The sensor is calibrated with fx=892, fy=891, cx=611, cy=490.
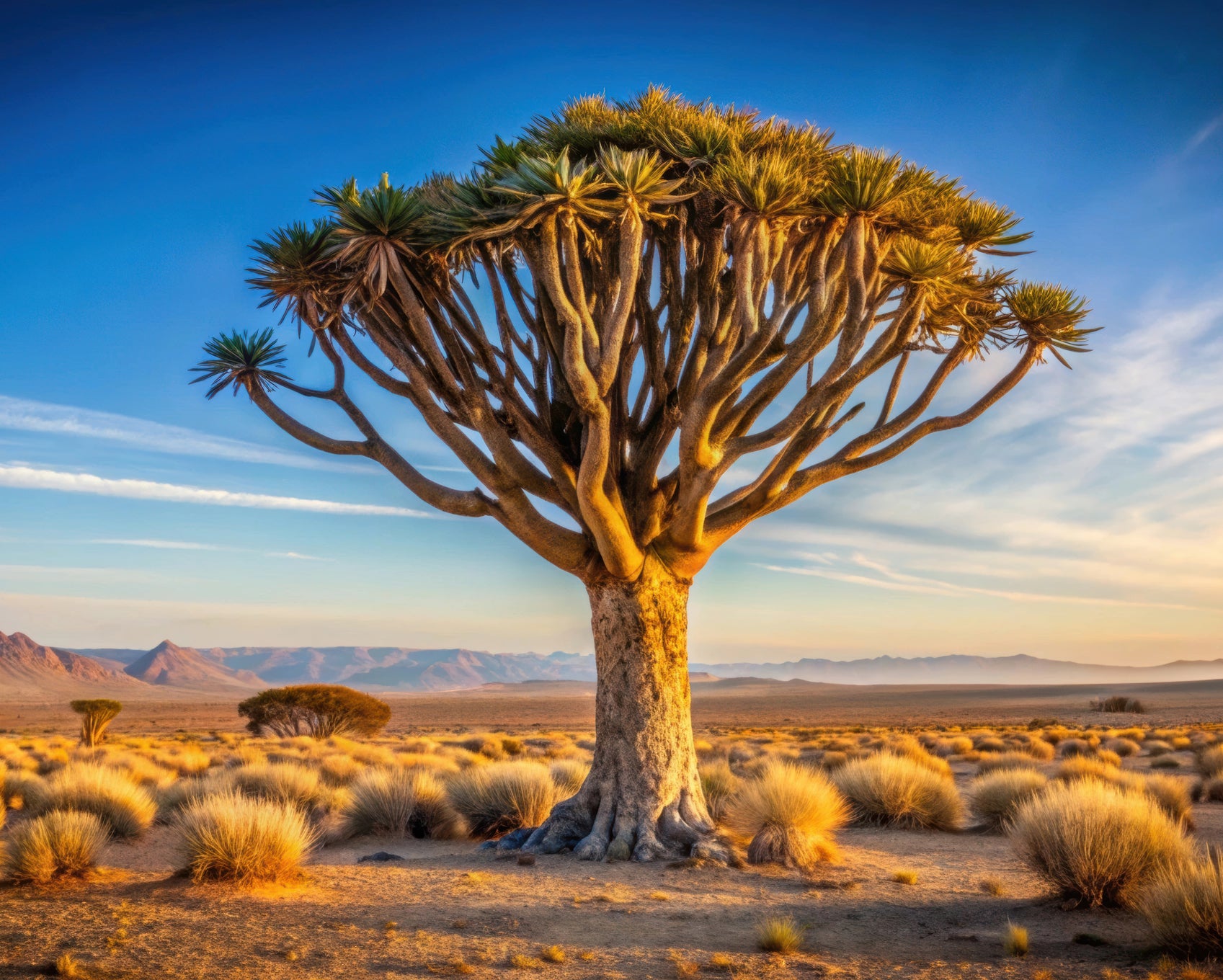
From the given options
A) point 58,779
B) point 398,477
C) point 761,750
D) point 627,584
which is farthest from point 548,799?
point 761,750

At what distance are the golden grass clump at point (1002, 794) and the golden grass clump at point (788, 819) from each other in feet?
7.62

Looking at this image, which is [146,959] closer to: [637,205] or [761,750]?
[637,205]

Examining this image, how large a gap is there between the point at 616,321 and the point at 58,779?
402 inches

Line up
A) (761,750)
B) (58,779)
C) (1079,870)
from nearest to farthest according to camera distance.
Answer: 1. (1079,870)
2. (58,779)
3. (761,750)

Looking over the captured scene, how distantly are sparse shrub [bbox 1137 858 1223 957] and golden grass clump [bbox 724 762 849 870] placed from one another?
11.4ft

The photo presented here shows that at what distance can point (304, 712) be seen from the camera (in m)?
28.6

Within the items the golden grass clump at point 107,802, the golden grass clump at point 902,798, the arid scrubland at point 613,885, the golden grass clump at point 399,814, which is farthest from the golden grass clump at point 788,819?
the golden grass clump at point 107,802

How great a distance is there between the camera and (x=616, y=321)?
7.46m

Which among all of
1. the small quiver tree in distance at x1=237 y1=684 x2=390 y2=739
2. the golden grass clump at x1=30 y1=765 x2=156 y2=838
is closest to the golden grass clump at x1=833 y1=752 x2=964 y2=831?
the golden grass clump at x1=30 y1=765 x2=156 y2=838

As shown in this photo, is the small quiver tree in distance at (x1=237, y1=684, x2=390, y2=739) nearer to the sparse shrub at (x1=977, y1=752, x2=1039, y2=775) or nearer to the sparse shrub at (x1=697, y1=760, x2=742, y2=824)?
the sparse shrub at (x1=697, y1=760, x2=742, y2=824)

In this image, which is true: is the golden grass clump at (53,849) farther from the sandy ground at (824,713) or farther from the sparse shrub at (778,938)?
the sandy ground at (824,713)

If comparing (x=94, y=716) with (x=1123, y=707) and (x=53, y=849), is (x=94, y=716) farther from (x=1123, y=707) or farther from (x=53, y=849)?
(x=1123, y=707)

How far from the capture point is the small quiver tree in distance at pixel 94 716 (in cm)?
2397

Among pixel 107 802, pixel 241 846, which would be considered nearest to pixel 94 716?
pixel 107 802
